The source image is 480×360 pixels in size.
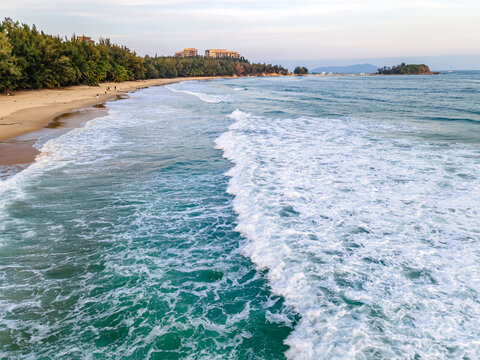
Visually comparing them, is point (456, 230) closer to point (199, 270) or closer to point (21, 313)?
point (199, 270)

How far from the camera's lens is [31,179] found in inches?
392

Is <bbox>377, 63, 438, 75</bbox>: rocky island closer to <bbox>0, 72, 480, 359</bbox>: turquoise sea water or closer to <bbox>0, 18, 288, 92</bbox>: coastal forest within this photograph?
<bbox>0, 18, 288, 92</bbox>: coastal forest

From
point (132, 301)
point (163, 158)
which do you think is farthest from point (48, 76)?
point (132, 301)

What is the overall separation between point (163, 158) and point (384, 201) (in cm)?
831

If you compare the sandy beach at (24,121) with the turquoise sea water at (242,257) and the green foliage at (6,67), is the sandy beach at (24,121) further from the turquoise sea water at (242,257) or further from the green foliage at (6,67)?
the green foliage at (6,67)

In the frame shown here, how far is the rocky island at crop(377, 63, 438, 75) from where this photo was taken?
568 feet

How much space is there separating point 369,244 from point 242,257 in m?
2.62

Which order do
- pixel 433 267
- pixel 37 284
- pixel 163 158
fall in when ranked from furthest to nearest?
pixel 163 158 < pixel 433 267 < pixel 37 284

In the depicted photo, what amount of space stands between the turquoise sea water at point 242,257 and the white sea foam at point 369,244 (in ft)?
0.11

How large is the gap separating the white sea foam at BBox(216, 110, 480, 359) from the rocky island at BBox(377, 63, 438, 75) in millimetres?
192016

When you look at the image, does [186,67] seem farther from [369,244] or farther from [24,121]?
[369,244]

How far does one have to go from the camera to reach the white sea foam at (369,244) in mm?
4270

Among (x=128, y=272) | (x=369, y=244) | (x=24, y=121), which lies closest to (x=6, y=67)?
(x=24, y=121)

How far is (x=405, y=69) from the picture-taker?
17925 centimetres
